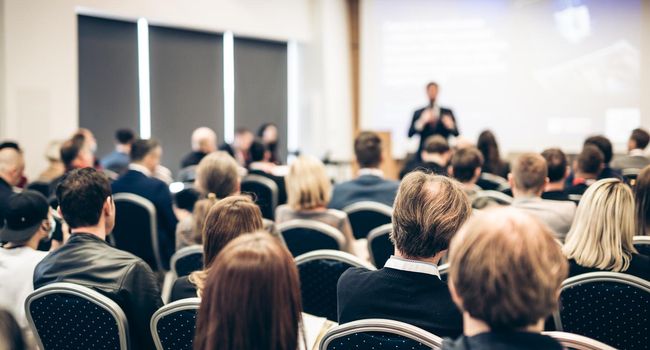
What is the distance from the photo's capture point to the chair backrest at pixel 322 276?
2768mm

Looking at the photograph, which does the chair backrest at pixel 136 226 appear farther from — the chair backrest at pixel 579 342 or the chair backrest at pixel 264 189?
the chair backrest at pixel 579 342

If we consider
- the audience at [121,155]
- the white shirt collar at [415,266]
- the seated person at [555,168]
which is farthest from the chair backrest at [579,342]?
the audience at [121,155]

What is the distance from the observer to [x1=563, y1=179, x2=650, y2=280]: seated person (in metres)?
2.63

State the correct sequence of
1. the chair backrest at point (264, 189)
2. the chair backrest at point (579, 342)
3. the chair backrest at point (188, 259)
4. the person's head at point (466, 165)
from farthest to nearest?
the chair backrest at point (264, 189)
the person's head at point (466, 165)
the chair backrest at point (188, 259)
the chair backrest at point (579, 342)

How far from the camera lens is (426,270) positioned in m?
2.02

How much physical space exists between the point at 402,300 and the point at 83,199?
1315 millimetres

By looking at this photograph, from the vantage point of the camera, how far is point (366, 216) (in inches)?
164

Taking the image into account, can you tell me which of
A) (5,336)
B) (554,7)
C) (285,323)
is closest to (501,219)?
(285,323)

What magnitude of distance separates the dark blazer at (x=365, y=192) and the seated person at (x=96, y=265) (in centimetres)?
230

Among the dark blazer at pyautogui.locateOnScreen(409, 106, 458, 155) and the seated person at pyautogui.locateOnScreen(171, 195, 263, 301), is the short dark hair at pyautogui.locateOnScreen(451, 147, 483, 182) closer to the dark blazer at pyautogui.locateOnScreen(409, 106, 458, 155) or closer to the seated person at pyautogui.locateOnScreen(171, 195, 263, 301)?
the seated person at pyautogui.locateOnScreen(171, 195, 263, 301)

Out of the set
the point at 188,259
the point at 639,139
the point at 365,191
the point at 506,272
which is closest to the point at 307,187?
the point at 365,191

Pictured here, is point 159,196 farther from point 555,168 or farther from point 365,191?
point 555,168

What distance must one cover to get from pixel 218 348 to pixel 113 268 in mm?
981

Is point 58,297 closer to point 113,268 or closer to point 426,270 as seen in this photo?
point 113,268
